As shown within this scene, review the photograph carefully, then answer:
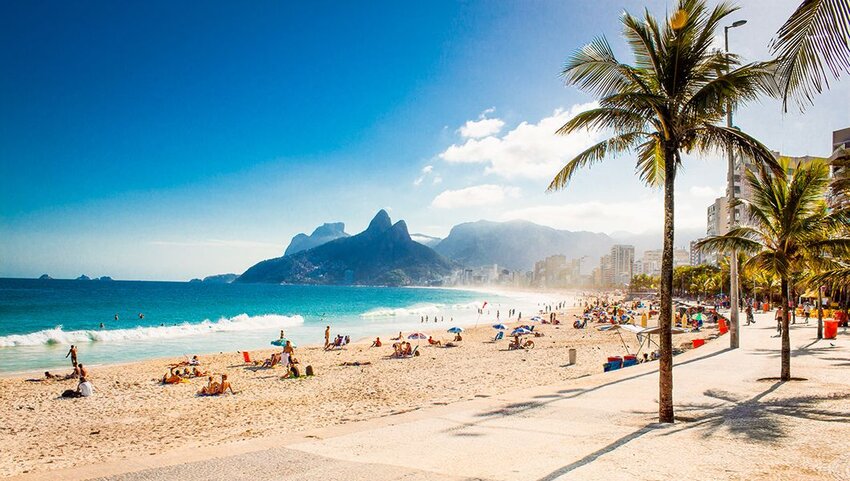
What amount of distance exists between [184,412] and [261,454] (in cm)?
906

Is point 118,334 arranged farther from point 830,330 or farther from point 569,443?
point 830,330

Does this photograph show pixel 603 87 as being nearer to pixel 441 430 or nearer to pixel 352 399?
pixel 441 430

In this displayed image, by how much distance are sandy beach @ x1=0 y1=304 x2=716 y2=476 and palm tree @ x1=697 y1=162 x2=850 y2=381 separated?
7731 millimetres

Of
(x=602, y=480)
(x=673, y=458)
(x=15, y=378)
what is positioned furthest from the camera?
(x=15, y=378)

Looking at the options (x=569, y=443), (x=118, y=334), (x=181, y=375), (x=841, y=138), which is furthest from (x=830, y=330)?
(x=841, y=138)

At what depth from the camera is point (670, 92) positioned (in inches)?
296

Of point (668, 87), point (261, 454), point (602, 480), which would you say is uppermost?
point (668, 87)

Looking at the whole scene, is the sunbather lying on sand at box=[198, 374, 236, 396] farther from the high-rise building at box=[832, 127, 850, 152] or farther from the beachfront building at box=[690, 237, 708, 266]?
the high-rise building at box=[832, 127, 850, 152]

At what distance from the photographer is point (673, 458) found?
230 inches

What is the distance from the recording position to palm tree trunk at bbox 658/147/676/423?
7559mm

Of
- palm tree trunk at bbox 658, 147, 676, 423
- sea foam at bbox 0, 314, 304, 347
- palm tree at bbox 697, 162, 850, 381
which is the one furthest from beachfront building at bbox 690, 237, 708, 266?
sea foam at bbox 0, 314, 304, 347

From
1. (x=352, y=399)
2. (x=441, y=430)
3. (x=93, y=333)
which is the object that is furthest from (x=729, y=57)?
(x=93, y=333)

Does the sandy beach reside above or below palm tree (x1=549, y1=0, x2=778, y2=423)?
below

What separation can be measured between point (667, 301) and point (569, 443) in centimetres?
276
